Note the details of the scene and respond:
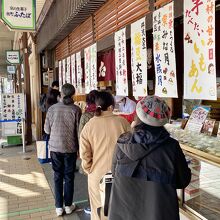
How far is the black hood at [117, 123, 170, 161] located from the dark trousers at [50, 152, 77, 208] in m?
2.76

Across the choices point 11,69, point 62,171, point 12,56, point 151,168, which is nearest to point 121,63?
point 62,171

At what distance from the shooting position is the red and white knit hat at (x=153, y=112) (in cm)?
216

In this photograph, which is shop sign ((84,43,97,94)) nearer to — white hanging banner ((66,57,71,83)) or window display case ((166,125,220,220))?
white hanging banner ((66,57,71,83))

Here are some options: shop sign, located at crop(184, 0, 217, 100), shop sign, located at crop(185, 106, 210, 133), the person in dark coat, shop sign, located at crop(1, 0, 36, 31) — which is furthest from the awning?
the person in dark coat

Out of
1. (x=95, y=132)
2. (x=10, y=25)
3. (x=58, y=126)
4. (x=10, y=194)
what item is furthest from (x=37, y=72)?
(x=95, y=132)

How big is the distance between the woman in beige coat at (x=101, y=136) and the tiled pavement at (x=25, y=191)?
5.80ft

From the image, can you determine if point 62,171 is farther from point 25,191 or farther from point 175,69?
point 175,69

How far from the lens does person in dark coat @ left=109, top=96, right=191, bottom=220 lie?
218cm

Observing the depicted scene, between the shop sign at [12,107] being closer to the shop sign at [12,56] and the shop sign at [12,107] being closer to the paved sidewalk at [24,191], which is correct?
the paved sidewalk at [24,191]

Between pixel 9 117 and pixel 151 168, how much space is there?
28.6ft

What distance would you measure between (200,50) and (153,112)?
969 millimetres

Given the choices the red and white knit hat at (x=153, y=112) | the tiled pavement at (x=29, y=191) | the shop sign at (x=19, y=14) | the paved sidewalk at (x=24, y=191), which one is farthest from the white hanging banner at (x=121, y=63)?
the shop sign at (x=19, y=14)

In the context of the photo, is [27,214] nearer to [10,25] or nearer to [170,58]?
[170,58]

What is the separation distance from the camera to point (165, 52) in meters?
3.23
